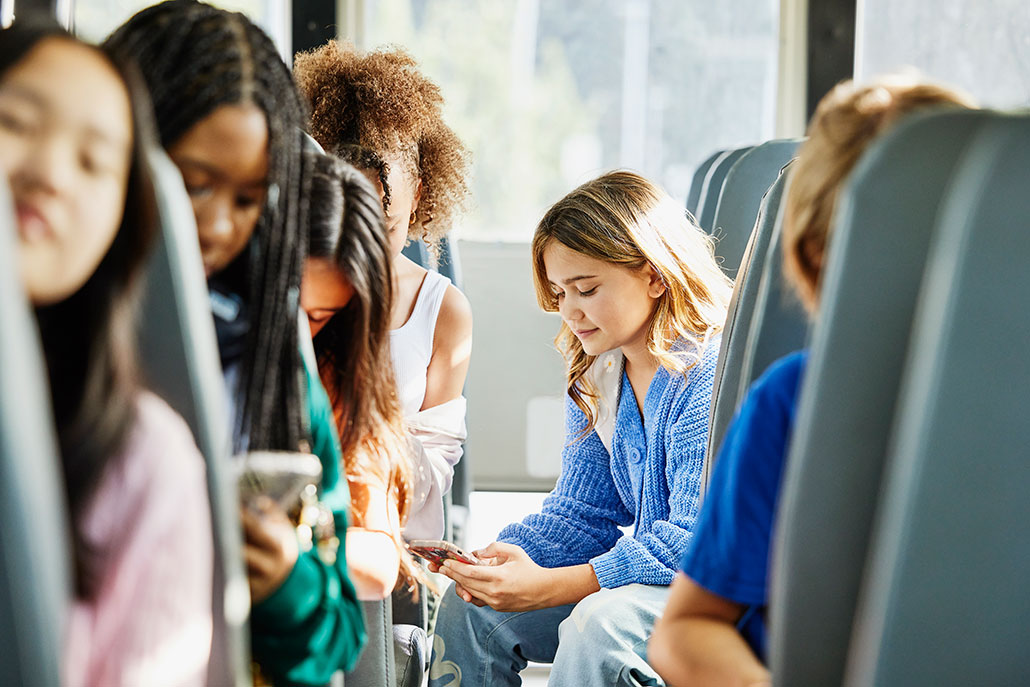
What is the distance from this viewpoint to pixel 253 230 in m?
0.71

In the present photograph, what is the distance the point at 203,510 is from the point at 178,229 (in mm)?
151

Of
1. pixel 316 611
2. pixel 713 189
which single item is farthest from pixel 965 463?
pixel 713 189

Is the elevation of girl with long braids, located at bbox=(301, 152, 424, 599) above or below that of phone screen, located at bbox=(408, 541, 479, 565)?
above

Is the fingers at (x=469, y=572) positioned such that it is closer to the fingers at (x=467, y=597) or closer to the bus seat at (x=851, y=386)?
the fingers at (x=467, y=597)

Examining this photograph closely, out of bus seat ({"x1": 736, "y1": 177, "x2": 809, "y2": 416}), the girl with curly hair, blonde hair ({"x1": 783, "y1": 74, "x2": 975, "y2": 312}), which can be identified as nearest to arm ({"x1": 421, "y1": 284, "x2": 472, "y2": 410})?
the girl with curly hair

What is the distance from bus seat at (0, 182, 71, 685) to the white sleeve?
816 millimetres

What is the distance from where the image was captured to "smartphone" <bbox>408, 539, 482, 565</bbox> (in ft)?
4.86

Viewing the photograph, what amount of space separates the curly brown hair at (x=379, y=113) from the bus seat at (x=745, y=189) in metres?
0.44

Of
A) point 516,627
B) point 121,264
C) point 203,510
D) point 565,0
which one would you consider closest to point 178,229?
point 121,264

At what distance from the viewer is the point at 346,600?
2.63ft

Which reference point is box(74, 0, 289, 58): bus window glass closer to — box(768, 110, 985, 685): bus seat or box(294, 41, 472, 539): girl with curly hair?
box(294, 41, 472, 539): girl with curly hair

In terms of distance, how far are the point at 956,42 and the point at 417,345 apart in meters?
2.16

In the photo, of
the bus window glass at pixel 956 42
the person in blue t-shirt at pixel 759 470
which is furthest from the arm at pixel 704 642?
the bus window glass at pixel 956 42

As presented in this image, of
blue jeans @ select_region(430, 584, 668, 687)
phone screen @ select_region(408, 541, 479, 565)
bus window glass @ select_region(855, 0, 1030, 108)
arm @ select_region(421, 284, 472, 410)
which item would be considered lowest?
blue jeans @ select_region(430, 584, 668, 687)
